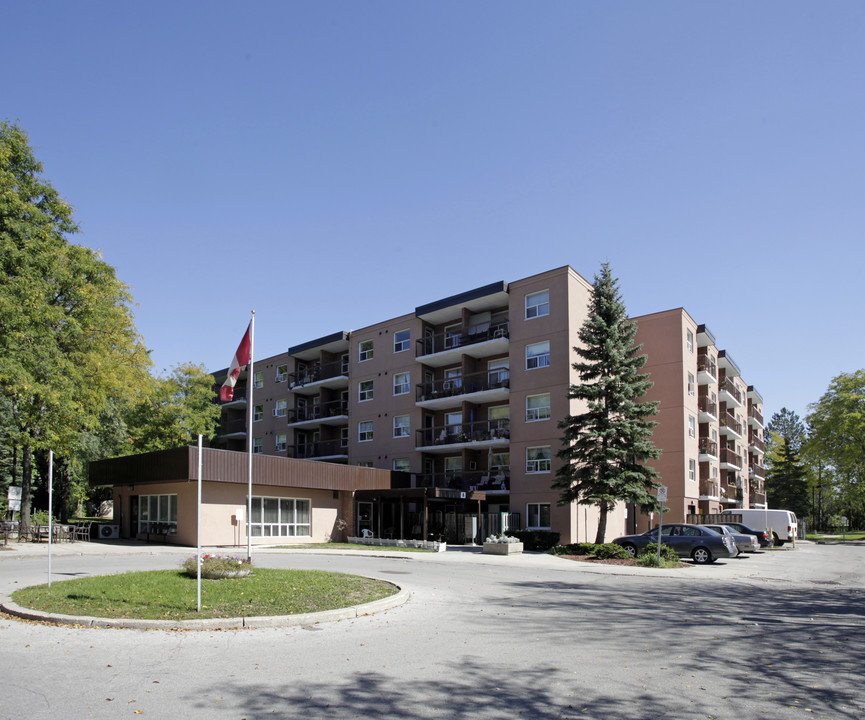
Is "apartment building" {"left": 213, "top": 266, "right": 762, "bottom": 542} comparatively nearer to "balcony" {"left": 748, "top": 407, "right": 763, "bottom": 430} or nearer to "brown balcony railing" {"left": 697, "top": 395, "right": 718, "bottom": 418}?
"brown balcony railing" {"left": 697, "top": 395, "right": 718, "bottom": 418}

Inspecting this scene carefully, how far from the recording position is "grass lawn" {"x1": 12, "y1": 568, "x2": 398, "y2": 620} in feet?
35.4

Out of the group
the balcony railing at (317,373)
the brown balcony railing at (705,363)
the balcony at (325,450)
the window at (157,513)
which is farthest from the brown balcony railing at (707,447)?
the window at (157,513)

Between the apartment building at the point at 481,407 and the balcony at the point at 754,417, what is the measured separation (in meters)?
21.9

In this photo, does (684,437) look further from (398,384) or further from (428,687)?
(428,687)

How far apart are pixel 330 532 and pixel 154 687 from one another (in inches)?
1180

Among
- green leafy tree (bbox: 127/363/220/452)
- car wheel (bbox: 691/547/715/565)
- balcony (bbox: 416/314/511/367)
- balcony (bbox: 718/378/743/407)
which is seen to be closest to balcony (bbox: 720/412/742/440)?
balcony (bbox: 718/378/743/407)

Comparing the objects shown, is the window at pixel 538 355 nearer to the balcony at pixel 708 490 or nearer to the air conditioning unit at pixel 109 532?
the balcony at pixel 708 490

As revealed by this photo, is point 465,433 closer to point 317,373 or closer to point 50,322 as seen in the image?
point 317,373

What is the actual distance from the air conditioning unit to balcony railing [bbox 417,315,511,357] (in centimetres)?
1931

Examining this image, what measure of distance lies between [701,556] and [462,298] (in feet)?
63.7

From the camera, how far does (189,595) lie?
12.0 meters

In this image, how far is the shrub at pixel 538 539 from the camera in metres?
30.1

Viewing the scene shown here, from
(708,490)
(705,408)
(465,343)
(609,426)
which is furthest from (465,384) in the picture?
(708,490)

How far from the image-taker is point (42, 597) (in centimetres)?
1199
